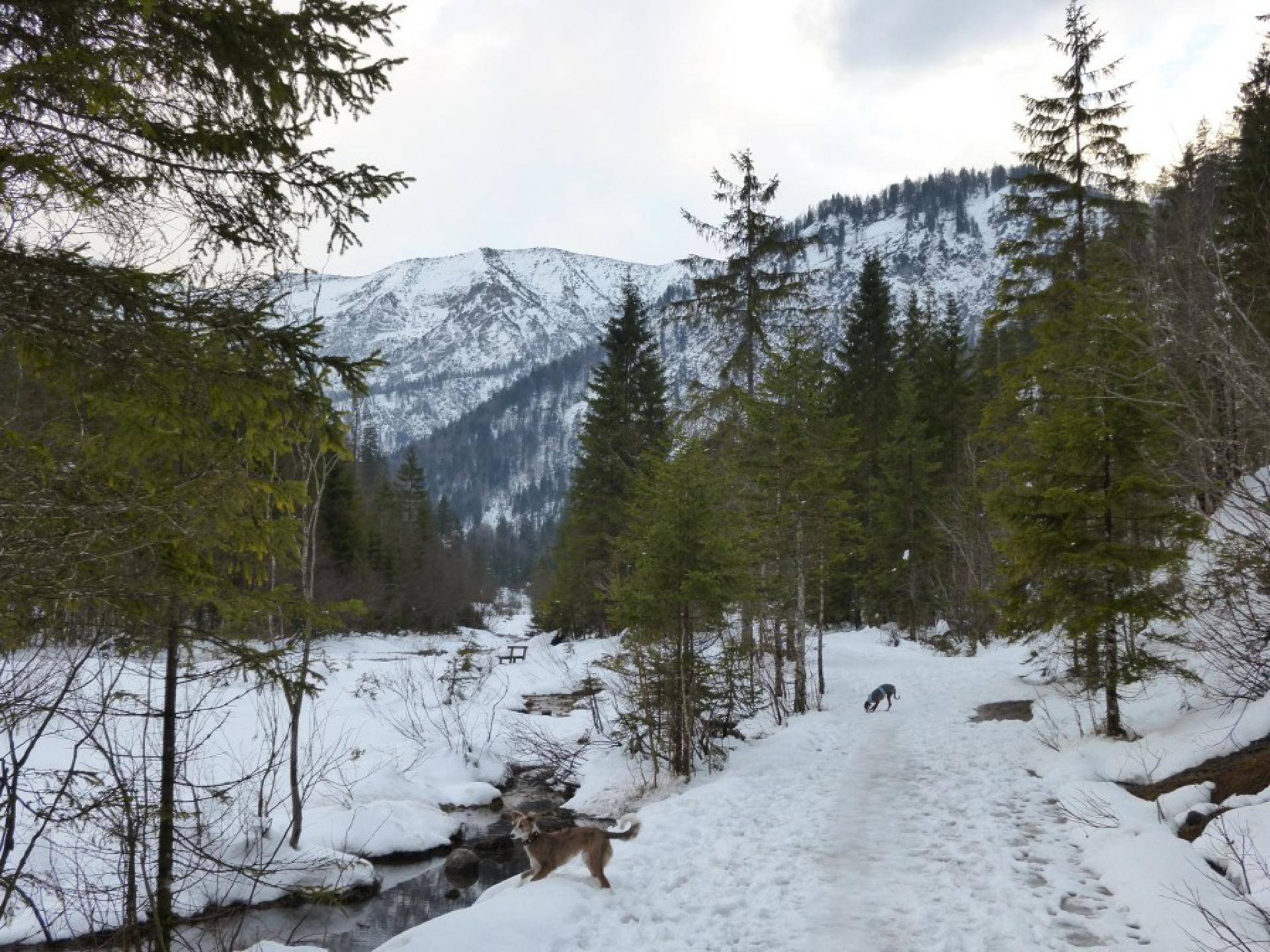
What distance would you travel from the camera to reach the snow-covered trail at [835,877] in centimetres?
560

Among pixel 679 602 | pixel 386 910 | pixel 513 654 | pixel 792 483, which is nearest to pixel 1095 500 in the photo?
pixel 679 602

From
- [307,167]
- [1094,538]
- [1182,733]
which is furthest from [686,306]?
[307,167]

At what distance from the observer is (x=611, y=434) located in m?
29.7

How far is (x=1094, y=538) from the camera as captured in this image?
10867 millimetres

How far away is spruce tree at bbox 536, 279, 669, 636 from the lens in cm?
2930

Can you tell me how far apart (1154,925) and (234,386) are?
7.28m

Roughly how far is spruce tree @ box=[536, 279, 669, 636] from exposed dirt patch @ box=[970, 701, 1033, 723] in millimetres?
15314

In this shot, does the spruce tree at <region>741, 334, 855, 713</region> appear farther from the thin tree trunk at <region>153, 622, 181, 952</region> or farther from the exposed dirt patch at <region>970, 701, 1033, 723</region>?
the thin tree trunk at <region>153, 622, 181, 952</region>

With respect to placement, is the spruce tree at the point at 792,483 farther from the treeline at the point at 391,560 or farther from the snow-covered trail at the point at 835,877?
the treeline at the point at 391,560

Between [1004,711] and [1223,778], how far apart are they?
26.7 ft

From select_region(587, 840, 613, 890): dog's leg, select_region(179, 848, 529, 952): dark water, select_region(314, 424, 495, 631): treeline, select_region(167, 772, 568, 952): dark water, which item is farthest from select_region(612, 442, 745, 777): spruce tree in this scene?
select_region(314, 424, 495, 631): treeline

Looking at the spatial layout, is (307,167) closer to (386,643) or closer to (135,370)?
(135,370)

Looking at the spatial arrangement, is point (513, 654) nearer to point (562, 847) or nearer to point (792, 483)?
point (792, 483)

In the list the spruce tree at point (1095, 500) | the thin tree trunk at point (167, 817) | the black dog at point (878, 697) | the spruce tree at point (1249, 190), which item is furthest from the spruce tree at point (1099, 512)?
the thin tree trunk at point (167, 817)
